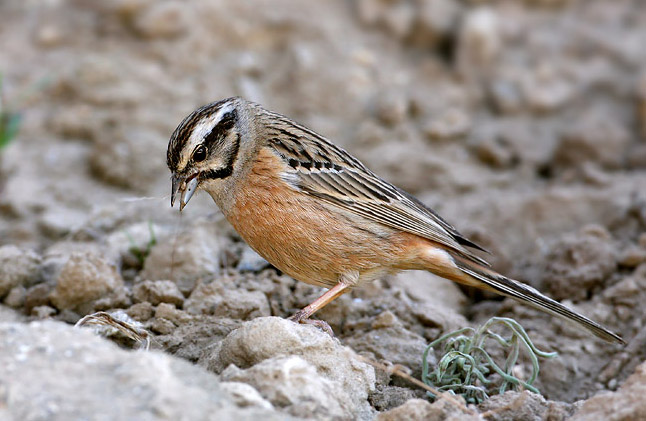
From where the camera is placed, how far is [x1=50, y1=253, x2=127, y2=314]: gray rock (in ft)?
17.7

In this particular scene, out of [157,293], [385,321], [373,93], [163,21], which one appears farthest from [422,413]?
[163,21]

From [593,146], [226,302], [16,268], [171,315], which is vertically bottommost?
[16,268]

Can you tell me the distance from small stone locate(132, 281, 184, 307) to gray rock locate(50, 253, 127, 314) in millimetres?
123

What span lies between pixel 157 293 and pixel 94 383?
78.9 inches

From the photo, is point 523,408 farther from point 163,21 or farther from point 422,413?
point 163,21

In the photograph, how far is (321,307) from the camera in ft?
18.5

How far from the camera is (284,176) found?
5465 millimetres

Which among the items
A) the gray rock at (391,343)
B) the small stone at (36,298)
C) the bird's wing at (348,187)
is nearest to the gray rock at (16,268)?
the small stone at (36,298)

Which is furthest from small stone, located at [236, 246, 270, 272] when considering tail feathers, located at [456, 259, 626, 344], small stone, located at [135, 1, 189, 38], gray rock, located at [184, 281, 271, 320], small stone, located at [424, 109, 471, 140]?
small stone, located at [135, 1, 189, 38]

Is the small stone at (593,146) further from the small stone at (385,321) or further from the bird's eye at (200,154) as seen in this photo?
the bird's eye at (200,154)

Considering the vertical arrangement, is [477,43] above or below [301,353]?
above

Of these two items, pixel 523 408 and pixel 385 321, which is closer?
pixel 523 408

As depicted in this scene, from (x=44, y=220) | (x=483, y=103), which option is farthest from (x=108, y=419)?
(x=483, y=103)

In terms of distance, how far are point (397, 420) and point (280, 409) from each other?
576 mm
